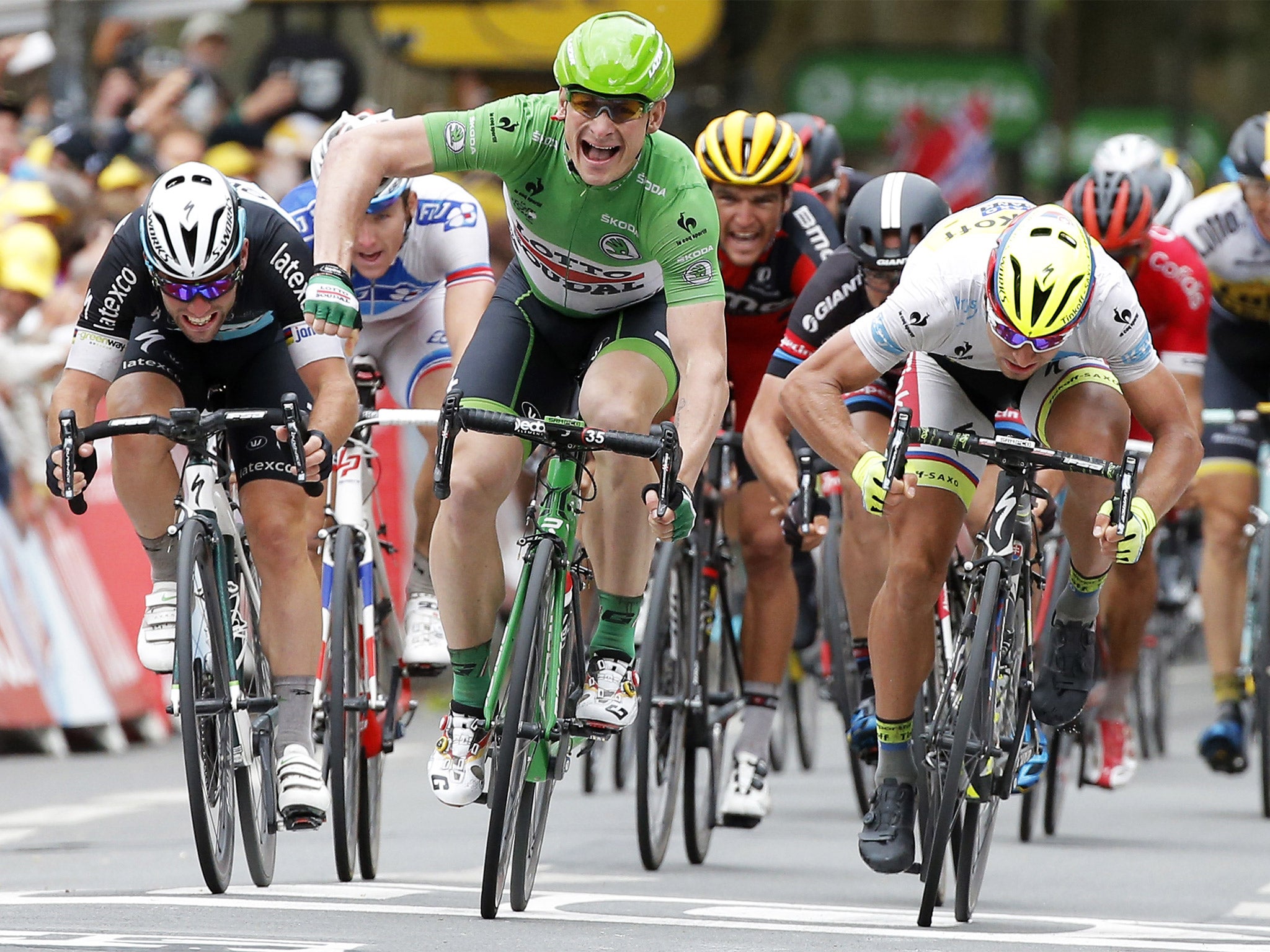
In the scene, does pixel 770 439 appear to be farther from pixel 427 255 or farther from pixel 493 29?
pixel 493 29

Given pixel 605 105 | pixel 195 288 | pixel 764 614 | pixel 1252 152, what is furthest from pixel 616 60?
pixel 1252 152

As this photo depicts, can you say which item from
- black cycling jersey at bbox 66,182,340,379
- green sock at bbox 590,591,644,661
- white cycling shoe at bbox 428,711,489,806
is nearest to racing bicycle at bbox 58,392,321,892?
black cycling jersey at bbox 66,182,340,379

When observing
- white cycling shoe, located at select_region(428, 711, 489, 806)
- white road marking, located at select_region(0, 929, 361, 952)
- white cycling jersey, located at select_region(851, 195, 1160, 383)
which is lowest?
white road marking, located at select_region(0, 929, 361, 952)

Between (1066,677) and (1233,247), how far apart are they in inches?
145

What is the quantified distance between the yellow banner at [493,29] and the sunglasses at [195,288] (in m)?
11.7

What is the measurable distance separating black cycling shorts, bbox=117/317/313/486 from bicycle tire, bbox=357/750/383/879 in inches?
43.1

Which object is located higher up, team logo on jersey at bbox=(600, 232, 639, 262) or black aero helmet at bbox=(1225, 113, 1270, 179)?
black aero helmet at bbox=(1225, 113, 1270, 179)

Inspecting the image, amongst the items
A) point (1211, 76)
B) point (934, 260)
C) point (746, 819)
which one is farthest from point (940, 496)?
point (1211, 76)

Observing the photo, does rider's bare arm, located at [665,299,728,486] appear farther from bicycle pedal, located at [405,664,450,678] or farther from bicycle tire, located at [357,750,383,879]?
bicycle pedal, located at [405,664,450,678]

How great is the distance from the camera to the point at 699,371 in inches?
271

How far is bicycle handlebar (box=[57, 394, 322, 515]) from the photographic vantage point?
22.7 feet

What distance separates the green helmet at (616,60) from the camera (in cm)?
680

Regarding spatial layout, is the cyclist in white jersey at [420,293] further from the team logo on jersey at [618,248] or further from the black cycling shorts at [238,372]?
the team logo on jersey at [618,248]

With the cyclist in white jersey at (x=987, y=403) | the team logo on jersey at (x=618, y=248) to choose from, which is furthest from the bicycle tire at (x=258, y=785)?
the cyclist in white jersey at (x=987, y=403)
